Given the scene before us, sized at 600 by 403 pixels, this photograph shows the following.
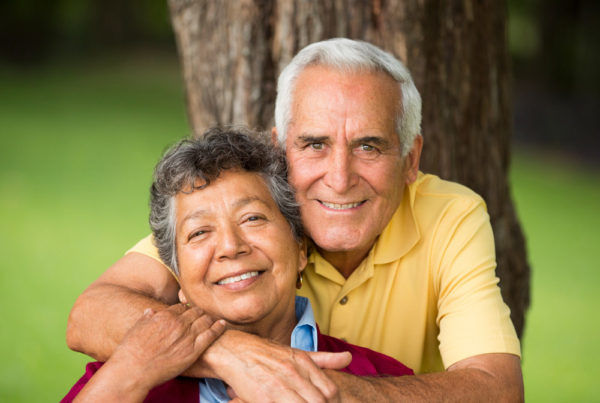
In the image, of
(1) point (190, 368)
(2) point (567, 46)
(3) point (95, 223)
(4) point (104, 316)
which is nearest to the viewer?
(1) point (190, 368)

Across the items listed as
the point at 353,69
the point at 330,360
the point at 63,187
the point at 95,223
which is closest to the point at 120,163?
the point at 63,187

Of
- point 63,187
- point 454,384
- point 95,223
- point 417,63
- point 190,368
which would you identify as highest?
point 417,63

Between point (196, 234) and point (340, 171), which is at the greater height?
point (340, 171)

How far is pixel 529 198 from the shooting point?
36.7 feet

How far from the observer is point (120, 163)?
39.0ft

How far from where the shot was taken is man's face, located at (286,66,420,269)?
110 inches

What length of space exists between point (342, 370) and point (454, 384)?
385 millimetres

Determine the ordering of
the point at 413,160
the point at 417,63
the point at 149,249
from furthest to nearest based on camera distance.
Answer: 1. the point at 417,63
2. the point at 413,160
3. the point at 149,249

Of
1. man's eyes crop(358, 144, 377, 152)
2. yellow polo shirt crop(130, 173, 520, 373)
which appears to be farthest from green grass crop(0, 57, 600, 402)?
man's eyes crop(358, 144, 377, 152)

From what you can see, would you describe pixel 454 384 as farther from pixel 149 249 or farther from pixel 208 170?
pixel 149 249

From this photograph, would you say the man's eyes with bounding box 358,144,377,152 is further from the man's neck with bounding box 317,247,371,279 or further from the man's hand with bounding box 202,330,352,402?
the man's hand with bounding box 202,330,352,402

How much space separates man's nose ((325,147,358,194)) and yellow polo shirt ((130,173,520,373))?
0.38m

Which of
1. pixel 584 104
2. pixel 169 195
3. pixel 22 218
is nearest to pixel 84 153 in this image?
pixel 22 218

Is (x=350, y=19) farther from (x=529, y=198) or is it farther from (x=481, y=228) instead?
(x=529, y=198)
